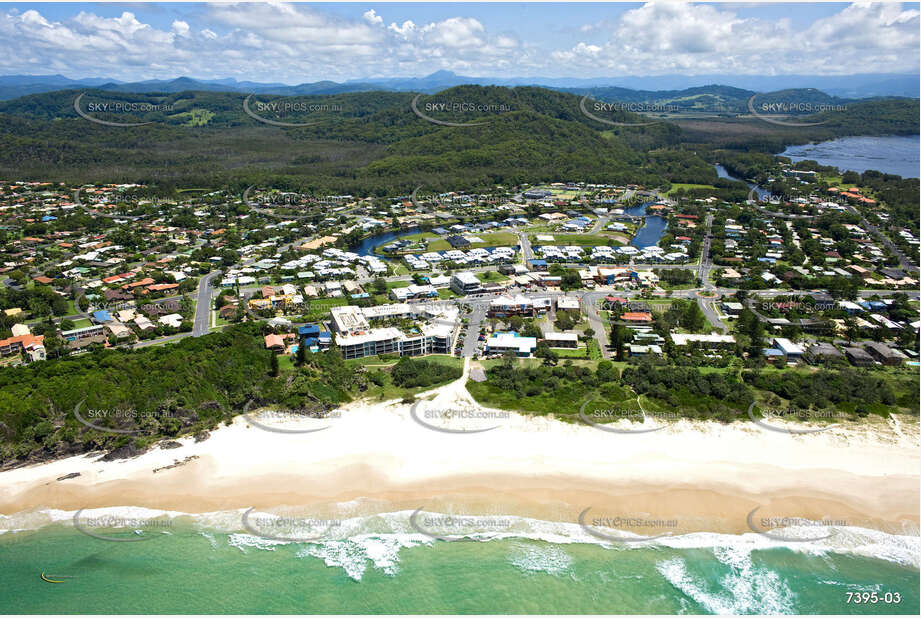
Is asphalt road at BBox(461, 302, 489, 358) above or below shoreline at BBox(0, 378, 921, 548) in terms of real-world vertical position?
above

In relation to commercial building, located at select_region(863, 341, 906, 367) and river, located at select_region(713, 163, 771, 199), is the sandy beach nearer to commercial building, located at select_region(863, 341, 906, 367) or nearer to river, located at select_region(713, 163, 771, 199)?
commercial building, located at select_region(863, 341, 906, 367)

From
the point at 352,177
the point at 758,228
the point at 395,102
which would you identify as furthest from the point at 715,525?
the point at 395,102

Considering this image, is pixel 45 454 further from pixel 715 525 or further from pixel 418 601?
pixel 715 525

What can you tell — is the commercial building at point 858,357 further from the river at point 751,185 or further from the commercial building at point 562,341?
the river at point 751,185

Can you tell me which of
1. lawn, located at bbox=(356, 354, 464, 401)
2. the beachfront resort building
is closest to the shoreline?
lawn, located at bbox=(356, 354, 464, 401)

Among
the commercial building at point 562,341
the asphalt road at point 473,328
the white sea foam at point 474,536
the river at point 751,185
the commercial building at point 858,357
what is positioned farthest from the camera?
the river at point 751,185

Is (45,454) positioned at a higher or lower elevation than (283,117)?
lower

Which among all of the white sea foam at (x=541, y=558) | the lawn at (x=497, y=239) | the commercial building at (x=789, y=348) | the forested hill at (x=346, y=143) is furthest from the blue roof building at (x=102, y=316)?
the forested hill at (x=346, y=143)
